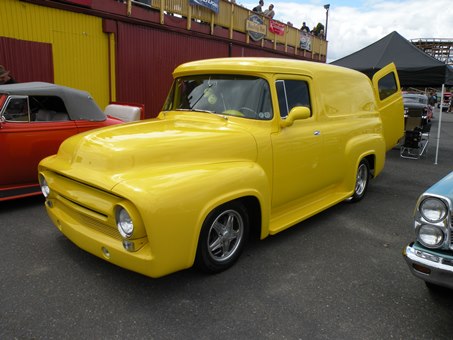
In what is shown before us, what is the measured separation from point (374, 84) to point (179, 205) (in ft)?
17.6

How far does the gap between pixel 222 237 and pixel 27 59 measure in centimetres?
745

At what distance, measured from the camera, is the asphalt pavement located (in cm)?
273

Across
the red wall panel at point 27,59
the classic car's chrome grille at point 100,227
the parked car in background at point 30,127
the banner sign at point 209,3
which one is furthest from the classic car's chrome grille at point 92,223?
the banner sign at point 209,3

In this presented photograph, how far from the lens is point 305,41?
19.8 m

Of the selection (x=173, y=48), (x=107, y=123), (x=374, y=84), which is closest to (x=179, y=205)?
(x=107, y=123)

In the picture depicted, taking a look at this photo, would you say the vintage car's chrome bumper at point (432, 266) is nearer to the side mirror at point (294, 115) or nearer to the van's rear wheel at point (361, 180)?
the side mirror at point (294, 115)

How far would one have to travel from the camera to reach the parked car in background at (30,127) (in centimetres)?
505

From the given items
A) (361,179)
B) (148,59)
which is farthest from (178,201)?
(148,59)

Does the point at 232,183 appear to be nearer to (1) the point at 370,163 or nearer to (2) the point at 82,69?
(1) the point at 370,163

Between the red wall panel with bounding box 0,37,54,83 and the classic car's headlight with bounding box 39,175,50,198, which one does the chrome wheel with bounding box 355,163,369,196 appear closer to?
the classic car's headlight with bounding box 39,175,50,198

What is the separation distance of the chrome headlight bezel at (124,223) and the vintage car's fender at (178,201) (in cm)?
13

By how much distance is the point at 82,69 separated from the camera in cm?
971

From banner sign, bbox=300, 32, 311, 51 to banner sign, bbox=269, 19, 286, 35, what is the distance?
221cm

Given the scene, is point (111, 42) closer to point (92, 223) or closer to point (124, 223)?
point (92, 223)
